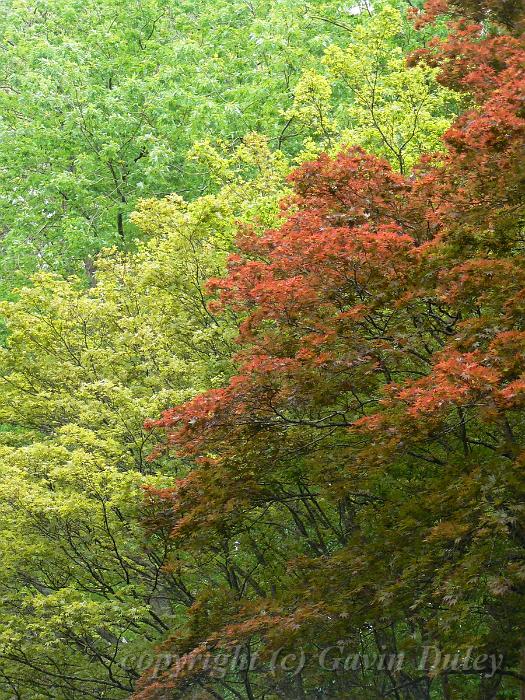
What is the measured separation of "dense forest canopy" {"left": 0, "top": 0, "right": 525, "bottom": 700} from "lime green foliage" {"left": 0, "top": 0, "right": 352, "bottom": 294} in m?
0.86

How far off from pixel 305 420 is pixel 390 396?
1.38 metres

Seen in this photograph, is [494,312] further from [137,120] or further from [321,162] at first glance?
[137,120]

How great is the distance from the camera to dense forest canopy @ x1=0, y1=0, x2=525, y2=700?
297 inches

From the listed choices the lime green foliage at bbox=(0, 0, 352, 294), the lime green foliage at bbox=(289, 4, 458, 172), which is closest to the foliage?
the lime green foliage at bbox=(0, 0, 352, 294)

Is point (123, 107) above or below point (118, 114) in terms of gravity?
above

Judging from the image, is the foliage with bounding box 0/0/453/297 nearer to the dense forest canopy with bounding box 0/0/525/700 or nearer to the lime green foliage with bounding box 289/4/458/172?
the dense forest canopy with bounding box 0/0/525/700

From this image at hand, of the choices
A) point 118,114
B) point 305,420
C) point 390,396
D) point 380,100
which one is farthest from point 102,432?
point 118,114

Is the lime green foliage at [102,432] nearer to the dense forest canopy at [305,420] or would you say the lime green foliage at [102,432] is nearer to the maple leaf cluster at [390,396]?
the dense forest canopy at [305,420]

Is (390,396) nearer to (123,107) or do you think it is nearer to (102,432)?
(102,432)

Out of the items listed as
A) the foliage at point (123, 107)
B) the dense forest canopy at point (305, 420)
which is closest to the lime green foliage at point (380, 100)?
the dense forest canopy at point (305, 420)

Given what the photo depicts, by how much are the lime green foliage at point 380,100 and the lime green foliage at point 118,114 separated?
15.2 feet

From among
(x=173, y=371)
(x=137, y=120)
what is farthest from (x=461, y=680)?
(x=137, y=120)

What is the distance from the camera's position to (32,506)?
11.1 m

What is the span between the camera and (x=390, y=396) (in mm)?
7848
